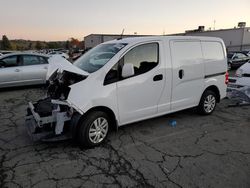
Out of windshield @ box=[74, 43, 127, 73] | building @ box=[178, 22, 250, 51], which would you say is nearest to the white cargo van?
windshield @ box=[74, 43, 127, 73]

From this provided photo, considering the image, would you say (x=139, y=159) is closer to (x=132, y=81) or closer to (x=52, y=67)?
(x=132, y=81)

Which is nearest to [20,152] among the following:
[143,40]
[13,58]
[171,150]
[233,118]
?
[171,150]

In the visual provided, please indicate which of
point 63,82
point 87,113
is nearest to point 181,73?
point 87,113

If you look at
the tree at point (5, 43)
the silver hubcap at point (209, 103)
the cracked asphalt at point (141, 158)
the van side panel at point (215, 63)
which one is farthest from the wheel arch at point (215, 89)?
the tree at point (5, 43)

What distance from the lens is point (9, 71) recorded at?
797cm

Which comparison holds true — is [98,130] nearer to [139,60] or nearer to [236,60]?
[139,60]

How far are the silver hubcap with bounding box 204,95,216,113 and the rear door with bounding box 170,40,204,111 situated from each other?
0.33 m

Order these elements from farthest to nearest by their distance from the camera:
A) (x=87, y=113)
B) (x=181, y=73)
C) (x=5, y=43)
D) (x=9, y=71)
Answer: (x=5, y=43)
(x=9, y=71)
(x=181, y=73)
(x=87, y=113)

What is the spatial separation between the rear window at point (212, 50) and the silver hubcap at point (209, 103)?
94 cm

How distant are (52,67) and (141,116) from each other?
1889mm

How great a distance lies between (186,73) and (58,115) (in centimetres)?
277

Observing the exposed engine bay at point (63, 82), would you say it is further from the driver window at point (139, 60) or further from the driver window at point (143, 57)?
the driver window at point (143, 57)

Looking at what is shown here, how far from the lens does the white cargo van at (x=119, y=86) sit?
3539 millimetres

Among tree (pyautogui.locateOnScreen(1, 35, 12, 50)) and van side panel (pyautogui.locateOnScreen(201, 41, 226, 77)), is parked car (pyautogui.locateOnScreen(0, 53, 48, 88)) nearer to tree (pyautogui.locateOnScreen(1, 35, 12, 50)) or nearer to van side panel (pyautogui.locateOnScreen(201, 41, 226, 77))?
van side panel (pyautogui.locateOnScreen(201, 41, 226, 77))
